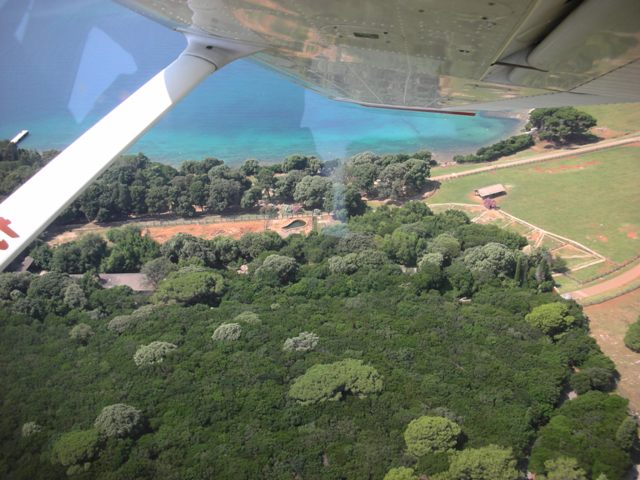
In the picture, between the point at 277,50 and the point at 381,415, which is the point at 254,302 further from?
the point at 277,50

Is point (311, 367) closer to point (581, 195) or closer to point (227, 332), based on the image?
point (227, 332)

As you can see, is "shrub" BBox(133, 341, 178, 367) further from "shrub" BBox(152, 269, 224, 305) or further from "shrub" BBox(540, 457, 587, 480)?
"shrub" BBox(540, 457, 587, 480)

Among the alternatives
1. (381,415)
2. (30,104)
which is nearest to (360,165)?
(381,415)

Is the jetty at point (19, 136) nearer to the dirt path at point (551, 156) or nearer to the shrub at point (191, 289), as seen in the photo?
the shrub at point (191, 289)

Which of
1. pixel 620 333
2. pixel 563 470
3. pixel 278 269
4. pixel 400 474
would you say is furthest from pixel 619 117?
pixel 400 474

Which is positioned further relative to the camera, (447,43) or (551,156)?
(551,156)

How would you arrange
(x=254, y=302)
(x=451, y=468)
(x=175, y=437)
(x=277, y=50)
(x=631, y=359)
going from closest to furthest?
1. (x=277, y=50)
2. (x=451, y=468)
3. (x=175, y=437)
4. (x=631, y=359)
5. (x=254, y=302)
